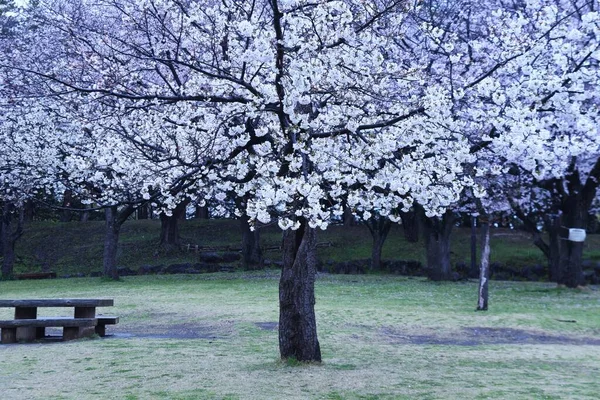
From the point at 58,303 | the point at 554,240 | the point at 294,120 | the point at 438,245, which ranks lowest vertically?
the point at 58,303

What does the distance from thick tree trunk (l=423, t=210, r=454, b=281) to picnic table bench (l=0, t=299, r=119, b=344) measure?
20084 millimetres

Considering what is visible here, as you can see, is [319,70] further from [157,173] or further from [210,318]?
[210,318]

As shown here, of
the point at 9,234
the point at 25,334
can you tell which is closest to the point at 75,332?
the point at 25,334

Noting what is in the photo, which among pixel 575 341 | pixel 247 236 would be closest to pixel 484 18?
pixel 575 341

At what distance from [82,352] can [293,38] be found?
22.5 feet

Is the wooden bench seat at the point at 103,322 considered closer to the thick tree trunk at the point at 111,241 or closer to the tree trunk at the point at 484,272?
the tree trunk at the point at 484,272

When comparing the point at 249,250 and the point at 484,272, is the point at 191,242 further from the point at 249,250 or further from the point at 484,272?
the point at 484,272

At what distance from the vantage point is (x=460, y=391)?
10258 mm

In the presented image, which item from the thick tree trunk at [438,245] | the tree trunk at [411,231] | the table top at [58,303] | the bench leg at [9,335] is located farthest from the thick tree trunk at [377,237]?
the bench leg at [9,335]

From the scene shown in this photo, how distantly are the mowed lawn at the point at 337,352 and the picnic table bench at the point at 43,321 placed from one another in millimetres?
412

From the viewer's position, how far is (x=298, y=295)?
11.7m

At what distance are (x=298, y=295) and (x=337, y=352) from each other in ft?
8.23

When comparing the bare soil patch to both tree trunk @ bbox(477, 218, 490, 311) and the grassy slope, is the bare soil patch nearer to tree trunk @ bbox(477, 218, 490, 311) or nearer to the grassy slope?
tree trunk @ bbox(477, 218, 490, 311)

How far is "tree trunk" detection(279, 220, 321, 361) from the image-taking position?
1161 centimetres
